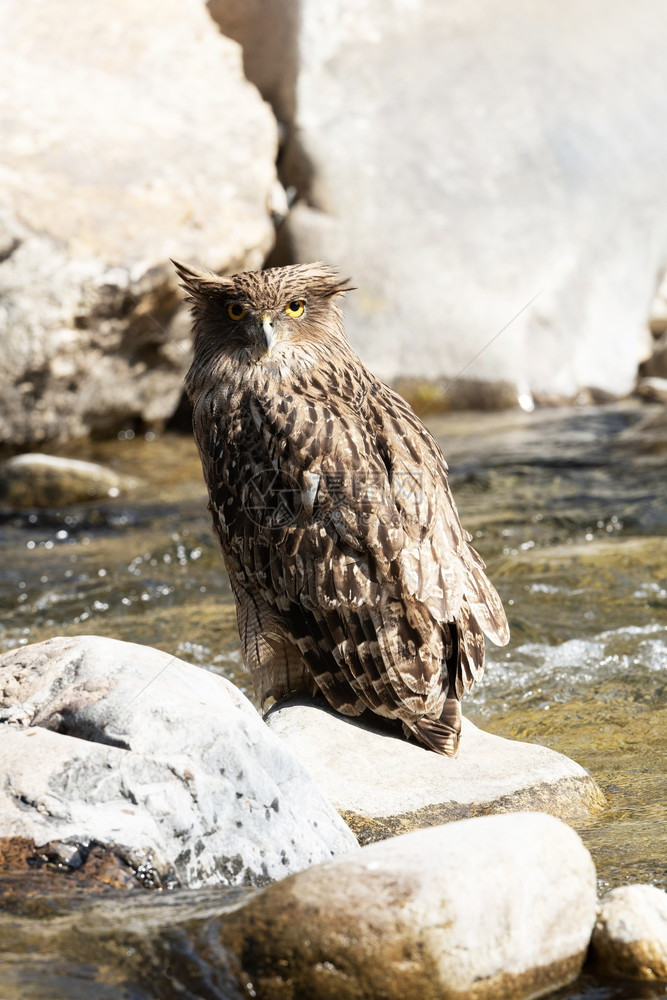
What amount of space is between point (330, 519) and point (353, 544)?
13 cm

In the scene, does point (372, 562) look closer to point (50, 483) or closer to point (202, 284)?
point (202, 284)

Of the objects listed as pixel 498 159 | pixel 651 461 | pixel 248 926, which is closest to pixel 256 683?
pixel 248 926

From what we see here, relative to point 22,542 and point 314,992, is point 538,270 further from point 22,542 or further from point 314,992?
point 314,992

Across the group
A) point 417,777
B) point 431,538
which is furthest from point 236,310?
point 417,777

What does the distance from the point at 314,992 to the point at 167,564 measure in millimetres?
5430

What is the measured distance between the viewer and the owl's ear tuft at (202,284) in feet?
15.2

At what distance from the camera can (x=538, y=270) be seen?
13.4 meters

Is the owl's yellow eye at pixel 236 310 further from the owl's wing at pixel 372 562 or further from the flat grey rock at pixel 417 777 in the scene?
the flat grey rock at pixel 417 777

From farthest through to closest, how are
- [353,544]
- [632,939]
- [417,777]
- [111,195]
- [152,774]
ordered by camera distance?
1. [111,195]
2. [353,544]
3. [417,777]
4. [152,774]
5. [632,939]

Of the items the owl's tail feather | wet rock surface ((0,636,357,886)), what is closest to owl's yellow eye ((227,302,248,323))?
wet rock surface ((0,636,357,886))

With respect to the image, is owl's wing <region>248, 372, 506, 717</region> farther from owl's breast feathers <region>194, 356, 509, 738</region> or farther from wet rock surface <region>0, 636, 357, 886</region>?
wet rock surface <region>0, 636, 357, 886</region>

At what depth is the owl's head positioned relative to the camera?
14.8ft

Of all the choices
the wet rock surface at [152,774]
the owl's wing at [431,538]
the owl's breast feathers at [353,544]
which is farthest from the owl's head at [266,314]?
the wet rock surface at [152,774]

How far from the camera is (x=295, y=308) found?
4.61 m
